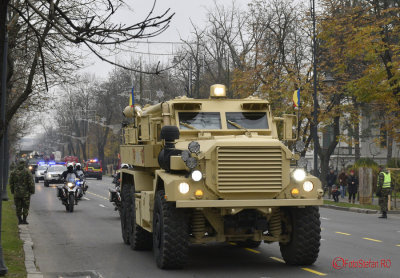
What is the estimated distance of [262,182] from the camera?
1120 cm

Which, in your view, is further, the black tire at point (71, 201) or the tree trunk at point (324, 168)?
the tree trunk at point (324, 168)

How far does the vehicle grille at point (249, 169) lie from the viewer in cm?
1110

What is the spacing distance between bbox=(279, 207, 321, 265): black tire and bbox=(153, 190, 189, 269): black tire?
183cm

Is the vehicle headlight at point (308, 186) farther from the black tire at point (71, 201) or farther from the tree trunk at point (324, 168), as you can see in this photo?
the tree trunk at point (324, 168)

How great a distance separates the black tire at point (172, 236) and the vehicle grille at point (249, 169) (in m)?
0.86

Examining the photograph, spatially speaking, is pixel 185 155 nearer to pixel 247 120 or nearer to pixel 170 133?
pixel 170 133

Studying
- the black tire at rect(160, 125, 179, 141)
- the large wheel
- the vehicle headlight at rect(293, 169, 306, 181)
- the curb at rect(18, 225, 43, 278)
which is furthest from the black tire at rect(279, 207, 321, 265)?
the curb at rect(18, 225, 43, 278)

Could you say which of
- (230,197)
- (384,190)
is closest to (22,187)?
(230,197)

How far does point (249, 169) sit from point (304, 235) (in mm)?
1504

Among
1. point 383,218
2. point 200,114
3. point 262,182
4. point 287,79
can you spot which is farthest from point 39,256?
point 287,79

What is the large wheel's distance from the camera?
14.4m

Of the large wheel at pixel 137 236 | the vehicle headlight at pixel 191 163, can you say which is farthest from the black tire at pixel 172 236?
the large wheel at pixel 137 236

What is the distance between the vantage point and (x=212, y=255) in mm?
13609

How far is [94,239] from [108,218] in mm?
7187
